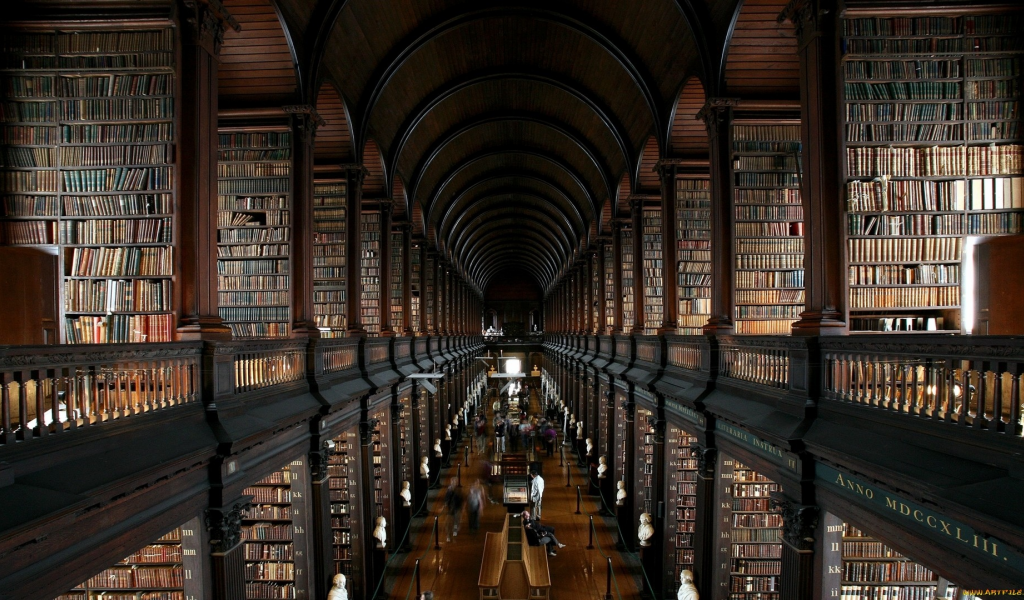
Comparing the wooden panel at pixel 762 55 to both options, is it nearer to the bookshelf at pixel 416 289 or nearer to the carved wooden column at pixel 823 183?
the carved wooden column at pixel 823 183

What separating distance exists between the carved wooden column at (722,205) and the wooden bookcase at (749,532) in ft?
5.86

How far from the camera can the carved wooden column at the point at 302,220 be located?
7.59 m

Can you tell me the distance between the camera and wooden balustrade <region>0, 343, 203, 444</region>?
2.99m

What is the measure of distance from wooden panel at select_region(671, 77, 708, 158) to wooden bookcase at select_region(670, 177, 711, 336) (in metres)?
0.88

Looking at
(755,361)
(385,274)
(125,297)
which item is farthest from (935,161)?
(385,274)

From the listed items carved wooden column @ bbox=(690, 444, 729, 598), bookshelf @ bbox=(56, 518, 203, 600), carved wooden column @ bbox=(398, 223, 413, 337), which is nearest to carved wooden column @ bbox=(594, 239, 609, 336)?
carved wooden column @ bbox=(398, 223, 413, 337)

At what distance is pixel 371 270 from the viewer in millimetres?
13203

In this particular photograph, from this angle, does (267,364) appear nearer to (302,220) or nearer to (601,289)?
(302,220)

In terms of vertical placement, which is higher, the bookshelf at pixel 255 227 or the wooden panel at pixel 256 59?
the wooden panel at pixel 256 59

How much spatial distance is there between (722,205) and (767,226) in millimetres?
1094

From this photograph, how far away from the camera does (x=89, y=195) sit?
5.77 m

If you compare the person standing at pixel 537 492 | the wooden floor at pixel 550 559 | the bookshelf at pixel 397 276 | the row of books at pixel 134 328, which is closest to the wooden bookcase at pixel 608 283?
the wooden floor at pixel 550 559

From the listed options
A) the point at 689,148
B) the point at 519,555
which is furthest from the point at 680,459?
the point at 689,148

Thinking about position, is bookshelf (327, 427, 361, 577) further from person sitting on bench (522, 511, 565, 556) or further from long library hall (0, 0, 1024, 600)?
person sitting on bench (522, 511, 565, 556)
